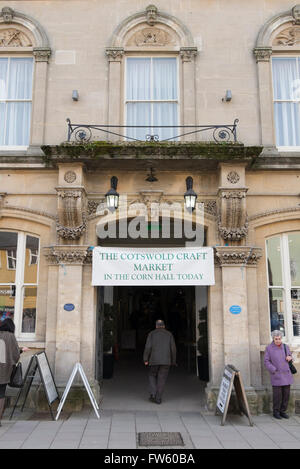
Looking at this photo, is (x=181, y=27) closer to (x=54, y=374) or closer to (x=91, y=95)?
(x=91, y=95)

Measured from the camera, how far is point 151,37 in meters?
9.34

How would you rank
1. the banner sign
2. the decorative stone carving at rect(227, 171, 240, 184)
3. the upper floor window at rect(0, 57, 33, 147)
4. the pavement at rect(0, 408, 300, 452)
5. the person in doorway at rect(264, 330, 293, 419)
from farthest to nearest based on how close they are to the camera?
the upper floor window at rect(0, 57, 33, 147) → the decorative stone carving at rect(227, 171, 240, 184) → the banner sign → the person in doorway at rect(264, 330, 293, 419) → the pavement at rect(0, 408, 300, 452)

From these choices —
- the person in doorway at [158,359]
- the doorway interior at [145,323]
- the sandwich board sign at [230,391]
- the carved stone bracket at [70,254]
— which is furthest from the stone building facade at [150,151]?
the doorway interior at [145,323]

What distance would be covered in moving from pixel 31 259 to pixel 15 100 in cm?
394

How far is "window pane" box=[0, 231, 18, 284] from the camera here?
333 inches

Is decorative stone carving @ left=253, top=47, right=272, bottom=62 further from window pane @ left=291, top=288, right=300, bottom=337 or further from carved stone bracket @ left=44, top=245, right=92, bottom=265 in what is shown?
carved stone bracket @ left=44, top=245, right=92, bottom=265

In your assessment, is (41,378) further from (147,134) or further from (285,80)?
(285,80)

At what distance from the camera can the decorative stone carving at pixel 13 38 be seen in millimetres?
9344

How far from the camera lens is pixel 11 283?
840cm

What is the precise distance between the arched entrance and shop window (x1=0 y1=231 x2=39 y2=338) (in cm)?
151

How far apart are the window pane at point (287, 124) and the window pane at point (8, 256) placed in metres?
6.60

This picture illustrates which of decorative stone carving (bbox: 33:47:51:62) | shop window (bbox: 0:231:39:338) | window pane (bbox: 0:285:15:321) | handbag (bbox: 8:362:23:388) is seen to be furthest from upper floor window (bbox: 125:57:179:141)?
handbag (bbox: 8:362:23:388)

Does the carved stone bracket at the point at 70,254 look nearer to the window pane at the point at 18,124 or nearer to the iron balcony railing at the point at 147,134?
the iron balcony railing at the point at 147,134

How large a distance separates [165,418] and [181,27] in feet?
28.9
